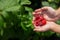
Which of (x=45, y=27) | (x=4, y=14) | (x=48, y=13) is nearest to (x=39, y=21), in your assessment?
(x=45, y=27)

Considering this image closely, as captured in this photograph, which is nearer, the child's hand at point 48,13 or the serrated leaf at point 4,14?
the serrated leaf at point 4,14

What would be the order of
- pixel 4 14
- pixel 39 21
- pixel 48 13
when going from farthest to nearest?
pixel 48 13, pixel 39 21, pixel 4 14

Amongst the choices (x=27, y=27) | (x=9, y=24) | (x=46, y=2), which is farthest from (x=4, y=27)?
(x=46, y=2)

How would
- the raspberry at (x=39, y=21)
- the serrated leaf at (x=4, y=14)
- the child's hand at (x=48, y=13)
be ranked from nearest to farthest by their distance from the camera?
1. the serrated leaf at (x=4, y=14)
2. the raspberry at (x=39, y=21)
3. the child's hand at (x=48, y=13)

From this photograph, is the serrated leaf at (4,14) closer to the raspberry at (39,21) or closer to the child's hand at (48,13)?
the raspberry at (39,21)

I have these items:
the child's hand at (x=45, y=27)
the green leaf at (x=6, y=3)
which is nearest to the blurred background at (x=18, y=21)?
the green leaf at (x=6, y=3)

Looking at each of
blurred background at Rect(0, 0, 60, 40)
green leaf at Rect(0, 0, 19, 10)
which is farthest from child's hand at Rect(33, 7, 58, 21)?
green leaf at Rect(0, 0, 19, 10)

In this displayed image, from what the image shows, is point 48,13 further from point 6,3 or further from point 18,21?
point 6,3
